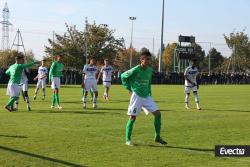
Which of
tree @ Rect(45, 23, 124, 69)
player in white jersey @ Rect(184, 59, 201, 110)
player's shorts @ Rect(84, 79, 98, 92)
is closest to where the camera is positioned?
player's shorts @ Rect(84, 79, 98, 92)

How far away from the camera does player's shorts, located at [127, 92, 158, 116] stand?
11977 millimetres

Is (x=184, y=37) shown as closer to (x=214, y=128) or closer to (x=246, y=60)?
(x=246, y=60)

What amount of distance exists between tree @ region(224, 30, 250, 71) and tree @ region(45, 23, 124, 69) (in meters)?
24.0

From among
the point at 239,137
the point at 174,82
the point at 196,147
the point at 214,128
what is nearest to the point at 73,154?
the point at 196,147

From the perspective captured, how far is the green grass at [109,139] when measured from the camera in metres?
10.0

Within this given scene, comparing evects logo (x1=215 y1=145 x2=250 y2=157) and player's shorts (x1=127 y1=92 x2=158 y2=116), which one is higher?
player's shorts (x1=127 y1=92 x2=158 y2=116)

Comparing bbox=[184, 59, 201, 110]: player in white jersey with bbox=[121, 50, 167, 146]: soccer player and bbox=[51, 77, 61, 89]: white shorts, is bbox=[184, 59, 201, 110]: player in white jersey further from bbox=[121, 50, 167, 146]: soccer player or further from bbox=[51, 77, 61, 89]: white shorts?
bbox=[121, 50, 167, 146]: soccer player

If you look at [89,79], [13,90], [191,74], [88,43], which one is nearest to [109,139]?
[13,90]

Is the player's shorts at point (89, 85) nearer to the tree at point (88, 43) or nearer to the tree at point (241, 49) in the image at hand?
the tree at point (88, 43)

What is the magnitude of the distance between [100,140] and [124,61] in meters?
101

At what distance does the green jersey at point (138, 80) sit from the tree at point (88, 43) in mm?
66616

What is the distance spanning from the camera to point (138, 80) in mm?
12094

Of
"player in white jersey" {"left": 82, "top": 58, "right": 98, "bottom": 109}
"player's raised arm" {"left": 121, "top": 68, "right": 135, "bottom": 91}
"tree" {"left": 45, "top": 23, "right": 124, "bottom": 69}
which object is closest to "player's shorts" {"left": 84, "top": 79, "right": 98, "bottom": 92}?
"player in white jersey" {"left": 82, "top": 58, "right": 98, "bottom": 109}

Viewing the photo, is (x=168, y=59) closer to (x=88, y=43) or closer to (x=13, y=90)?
(x=88, y=43)
